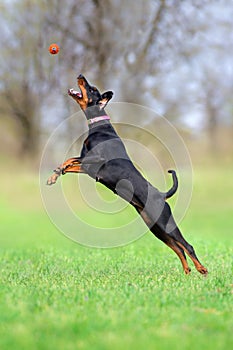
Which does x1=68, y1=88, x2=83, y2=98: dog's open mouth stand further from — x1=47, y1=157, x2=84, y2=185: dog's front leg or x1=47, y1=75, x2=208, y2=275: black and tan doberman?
x1=47, y1=157, x2=84, y2=185: dog's front leg

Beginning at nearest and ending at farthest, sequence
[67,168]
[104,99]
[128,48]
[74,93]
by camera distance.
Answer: [67,168] → [74,93] → [104,99] → [128,48]

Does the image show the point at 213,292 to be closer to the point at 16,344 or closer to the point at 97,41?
the point at 16,344

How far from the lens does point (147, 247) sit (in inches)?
411

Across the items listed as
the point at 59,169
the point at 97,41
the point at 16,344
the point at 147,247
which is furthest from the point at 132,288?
the point at 97,41

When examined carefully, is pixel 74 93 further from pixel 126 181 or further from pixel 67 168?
pixel 126 181

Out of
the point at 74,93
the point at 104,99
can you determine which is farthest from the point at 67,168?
the point at 104,99

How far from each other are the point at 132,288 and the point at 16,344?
6.55 feet

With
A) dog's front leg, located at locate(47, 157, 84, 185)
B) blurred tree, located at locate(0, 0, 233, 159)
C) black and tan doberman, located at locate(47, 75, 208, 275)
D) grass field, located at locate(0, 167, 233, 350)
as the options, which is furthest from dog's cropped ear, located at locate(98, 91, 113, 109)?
blurred tree, located at locate(0, 0, 233, 159)

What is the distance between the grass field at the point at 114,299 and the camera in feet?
13.2

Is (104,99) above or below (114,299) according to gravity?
above

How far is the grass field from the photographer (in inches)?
159

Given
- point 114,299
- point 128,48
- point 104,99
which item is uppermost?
point 128,48

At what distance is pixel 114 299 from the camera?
5180mm

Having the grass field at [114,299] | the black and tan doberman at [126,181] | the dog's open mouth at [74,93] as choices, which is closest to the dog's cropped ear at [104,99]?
the dog's open mouth at [74,93]
